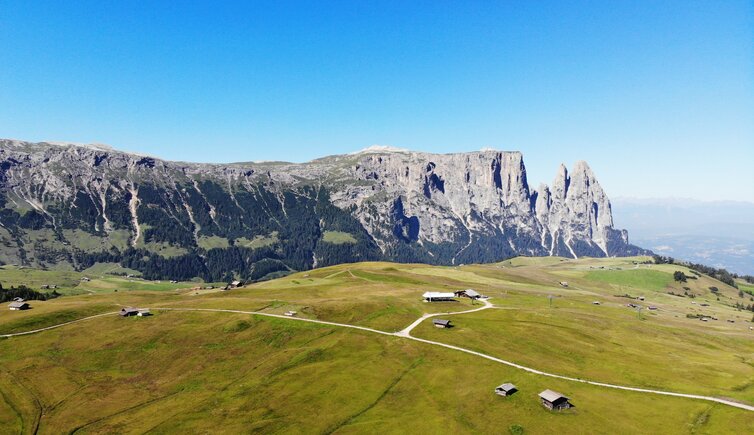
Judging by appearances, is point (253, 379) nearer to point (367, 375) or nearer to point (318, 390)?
point (318, 390)

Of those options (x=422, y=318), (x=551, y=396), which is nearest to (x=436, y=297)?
(x=422, y=318)

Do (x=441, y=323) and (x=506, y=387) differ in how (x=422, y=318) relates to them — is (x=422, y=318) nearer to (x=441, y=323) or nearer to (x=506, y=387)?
(x=441, y=323)

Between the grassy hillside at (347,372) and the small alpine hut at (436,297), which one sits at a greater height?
the small alpine hut at (436,297)

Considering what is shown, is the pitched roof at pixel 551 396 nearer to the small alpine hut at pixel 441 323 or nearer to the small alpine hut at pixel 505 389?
the small alpine hut at pixel 505 389

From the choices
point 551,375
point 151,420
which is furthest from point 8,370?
point 551,375

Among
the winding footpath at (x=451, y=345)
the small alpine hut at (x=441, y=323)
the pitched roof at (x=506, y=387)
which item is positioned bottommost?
the winding footpath at (x=451, y=345)

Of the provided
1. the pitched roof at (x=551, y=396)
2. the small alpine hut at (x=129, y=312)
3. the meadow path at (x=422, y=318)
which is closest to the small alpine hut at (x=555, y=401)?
the pitched roof at (x=551, y=396)

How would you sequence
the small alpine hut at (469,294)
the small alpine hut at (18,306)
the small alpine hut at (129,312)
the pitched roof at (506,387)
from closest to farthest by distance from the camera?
the pitched roof at (506,387) < the small alpine hut at (129,312) < the small alpine hut at (18,306) < the small alpine hut at (469,294)
